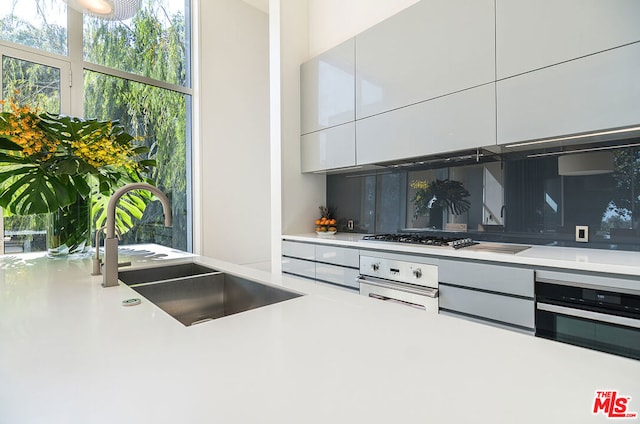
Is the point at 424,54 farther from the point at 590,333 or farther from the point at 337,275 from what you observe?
the point at 590,333

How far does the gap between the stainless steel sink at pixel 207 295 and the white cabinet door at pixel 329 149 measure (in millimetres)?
1683

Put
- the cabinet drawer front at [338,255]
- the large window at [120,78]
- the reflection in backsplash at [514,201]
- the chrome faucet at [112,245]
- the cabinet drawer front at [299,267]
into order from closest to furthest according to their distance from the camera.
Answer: the chrome faucet at [112,245], the reflection in backsplash at [514,201], the cabinet drawer front at [338,255], the large window at [120,78], the cabinet drawer front at [299,267]

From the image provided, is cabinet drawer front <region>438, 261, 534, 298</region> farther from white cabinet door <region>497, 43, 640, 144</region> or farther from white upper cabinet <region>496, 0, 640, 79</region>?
white upper cabinet <region>496, 0, 640, 79</region>

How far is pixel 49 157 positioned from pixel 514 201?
2.57 metres

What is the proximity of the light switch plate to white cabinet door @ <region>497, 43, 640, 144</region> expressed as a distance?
0.58 m

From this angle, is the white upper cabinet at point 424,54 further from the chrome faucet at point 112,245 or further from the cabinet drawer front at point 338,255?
the chrome faucet at point 112,245

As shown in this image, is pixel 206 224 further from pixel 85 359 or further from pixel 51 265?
pixel 85 359

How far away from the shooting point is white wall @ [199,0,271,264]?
3496 millimetres

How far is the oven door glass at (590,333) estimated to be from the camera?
1311 mm

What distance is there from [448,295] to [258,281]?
1.19 metres

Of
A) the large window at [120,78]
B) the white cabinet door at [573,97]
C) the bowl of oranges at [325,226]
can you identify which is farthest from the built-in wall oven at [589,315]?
the large window at [120,78]

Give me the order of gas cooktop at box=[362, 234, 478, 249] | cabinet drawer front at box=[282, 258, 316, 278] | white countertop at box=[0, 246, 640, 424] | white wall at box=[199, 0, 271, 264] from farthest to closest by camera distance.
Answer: white wall at box=[199, 0, 271, 264]
cabinet drawer front at box=[282, 258, 316, 278]
gas cooktop at box=[362, 234, 478, 249]
white countertop at box=[0, 246, 640, 424]

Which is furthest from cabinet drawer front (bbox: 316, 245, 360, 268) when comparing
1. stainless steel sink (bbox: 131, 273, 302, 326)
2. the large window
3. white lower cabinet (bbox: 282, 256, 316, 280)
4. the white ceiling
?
the white ceiling

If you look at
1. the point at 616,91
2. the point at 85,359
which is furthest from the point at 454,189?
the point at 85,359
